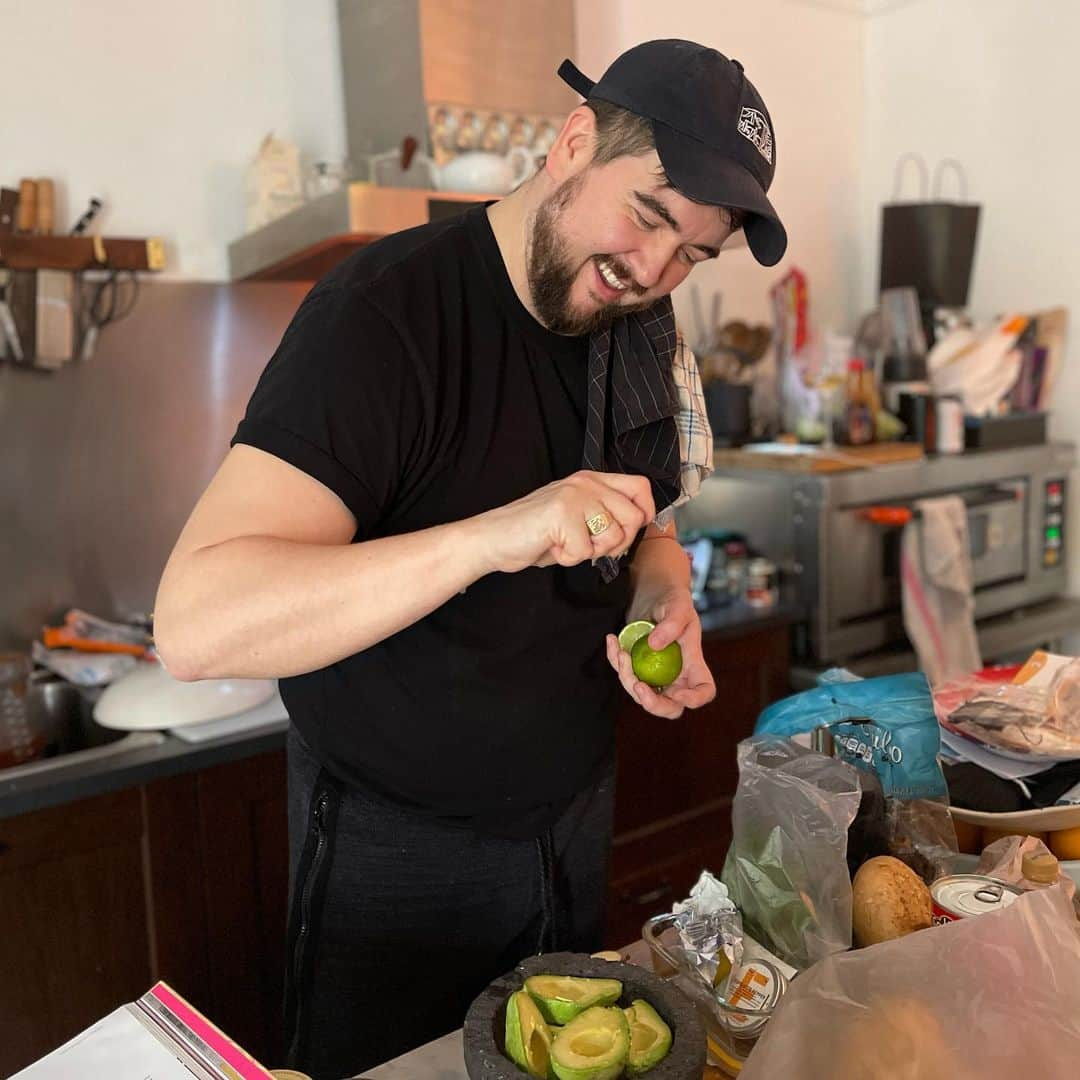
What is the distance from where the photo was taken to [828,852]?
84 centimetres

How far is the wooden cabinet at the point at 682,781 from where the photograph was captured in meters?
2.04

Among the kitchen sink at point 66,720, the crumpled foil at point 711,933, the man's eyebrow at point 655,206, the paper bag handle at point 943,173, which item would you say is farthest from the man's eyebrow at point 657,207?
the paper bag handle at point 943,173

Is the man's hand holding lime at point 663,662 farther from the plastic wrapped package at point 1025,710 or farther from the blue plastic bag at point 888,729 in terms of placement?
the plastic wrapped package at point 1025,710

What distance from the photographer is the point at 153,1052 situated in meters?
0.64

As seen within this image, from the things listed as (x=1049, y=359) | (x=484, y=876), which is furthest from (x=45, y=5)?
(x=1049, y=359)

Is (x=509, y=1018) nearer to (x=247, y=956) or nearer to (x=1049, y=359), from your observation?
(x=247, y=956)

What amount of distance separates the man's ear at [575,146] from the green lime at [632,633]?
0.44 m

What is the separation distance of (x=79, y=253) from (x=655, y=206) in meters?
1.34

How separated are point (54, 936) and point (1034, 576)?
7.16 ft

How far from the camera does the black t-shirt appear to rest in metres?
0.92

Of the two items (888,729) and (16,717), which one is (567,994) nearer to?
(888,729)

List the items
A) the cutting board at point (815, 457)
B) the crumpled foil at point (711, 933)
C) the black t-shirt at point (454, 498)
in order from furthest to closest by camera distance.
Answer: the cutting board at point (815, 457) → the black t-shirt at point (454, 498) → the crumpled foil at point (711, 933)

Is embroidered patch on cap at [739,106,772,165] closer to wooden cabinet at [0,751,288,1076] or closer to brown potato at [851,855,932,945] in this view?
brown potato at [851,855,932,945]

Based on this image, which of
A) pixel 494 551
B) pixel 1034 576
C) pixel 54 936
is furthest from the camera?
pixel 1034 576
